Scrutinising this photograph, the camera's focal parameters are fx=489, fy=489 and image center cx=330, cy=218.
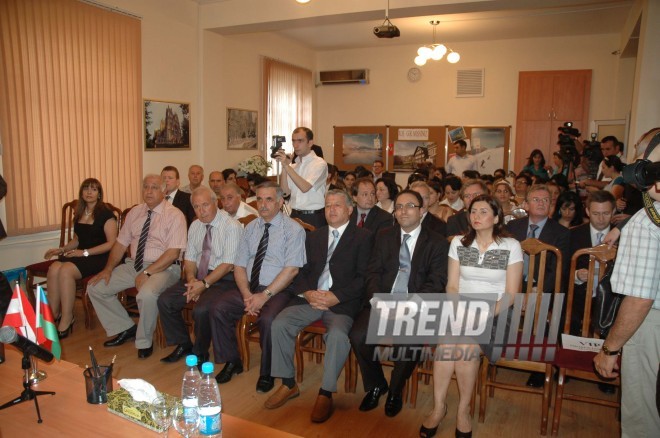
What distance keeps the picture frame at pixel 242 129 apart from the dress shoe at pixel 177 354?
15.2 feet

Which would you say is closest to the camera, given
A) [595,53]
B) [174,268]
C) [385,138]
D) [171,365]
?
[171,365]

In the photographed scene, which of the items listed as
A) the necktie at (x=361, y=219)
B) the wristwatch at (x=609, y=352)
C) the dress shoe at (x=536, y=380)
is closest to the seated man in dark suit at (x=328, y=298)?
the necktie at (x=361, y=219)

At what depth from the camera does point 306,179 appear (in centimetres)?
461

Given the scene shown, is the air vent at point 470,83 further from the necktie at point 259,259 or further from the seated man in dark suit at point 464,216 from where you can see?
the necktie at point 259,259

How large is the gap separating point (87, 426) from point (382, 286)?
185cm

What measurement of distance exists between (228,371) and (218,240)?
0.97m

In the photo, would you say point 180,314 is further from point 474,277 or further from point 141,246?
point 474,277

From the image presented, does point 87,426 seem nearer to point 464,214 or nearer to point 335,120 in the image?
point 464,214

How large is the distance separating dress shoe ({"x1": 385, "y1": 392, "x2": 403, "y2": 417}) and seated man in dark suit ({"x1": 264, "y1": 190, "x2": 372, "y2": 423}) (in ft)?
1.09

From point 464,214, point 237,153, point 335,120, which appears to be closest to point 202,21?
point 237,153

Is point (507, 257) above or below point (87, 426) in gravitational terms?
above

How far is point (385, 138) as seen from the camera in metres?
10.3

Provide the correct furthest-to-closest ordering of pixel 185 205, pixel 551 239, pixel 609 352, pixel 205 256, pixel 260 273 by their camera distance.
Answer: pixel 185 205 < pixel 205 256 < pixel 260 273 < pixel 551 239 < pixel 609 352

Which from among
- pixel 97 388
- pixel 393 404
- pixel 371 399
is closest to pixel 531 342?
pixel 393 404
